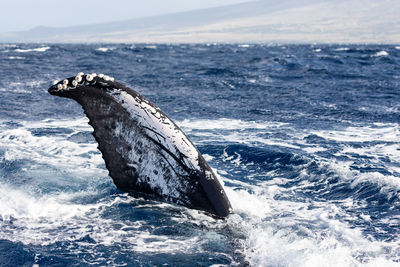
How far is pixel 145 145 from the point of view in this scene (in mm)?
6430

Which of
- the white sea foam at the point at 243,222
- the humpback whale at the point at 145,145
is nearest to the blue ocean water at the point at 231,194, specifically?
the white sea foam at the point at 243,222

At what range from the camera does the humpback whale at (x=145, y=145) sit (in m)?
6.26

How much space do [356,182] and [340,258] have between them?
3.77 meters

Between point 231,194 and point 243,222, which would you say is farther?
point 231,194

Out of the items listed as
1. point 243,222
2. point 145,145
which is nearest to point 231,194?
point 243,222

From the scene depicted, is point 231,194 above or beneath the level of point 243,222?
beneath

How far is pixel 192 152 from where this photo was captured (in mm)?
6332

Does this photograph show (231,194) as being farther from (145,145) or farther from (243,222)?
(145,145)

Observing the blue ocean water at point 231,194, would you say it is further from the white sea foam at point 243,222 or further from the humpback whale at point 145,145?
the humpback whale at point 145,145

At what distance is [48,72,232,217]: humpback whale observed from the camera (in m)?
6.26

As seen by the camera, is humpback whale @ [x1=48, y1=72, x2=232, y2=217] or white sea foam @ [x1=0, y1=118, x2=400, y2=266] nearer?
white sea foam @ [x1=0, y1=118, x2=400, y2=266]

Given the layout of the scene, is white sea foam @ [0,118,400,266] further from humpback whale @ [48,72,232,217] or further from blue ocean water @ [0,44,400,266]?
humpback whale @ [48,72,232,217]

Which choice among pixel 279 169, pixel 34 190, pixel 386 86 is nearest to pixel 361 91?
pixel 386 86

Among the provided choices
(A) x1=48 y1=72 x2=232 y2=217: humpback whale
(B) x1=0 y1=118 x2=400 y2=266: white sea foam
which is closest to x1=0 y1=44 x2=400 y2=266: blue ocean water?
(B) x1=0 y1=118 x2=400 y2=266: white sea foam
